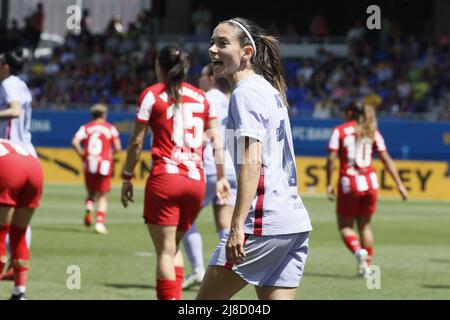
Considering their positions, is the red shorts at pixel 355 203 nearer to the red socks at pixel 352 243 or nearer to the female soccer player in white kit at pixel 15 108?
the red socks at pixel 352 243

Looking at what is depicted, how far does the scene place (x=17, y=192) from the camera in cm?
899

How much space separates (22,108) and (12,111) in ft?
1.85

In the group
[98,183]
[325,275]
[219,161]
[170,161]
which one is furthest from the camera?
[98,183]

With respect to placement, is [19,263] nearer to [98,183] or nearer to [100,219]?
[100,219]

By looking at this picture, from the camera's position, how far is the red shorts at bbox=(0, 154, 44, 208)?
8.91 metres

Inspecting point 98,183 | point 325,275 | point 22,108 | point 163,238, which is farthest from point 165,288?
point 98,183

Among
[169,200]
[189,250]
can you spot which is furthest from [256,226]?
[189,250]

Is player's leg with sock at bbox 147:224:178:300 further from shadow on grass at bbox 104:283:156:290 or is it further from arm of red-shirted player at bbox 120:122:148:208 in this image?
shadow on grass at bbox 104:283:156:290

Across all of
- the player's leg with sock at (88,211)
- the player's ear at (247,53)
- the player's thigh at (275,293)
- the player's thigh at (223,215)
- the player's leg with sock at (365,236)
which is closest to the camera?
the player's thigh at (275,293)

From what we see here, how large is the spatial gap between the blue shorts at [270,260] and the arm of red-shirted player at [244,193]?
0.50 ft

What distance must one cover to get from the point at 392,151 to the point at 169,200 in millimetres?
22544

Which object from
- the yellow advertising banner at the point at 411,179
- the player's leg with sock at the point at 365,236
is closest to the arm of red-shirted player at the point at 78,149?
the player's leg with sock at the point at 365,236

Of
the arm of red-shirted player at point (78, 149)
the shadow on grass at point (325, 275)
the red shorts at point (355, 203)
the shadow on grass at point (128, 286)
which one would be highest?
the red shorts at point (355, 203)

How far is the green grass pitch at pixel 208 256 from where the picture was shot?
11.4 m
